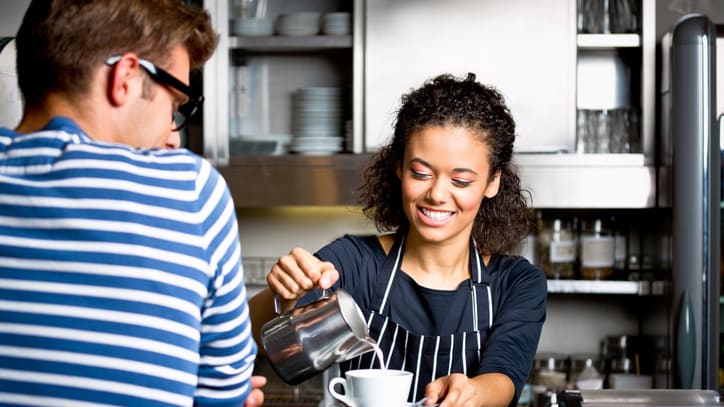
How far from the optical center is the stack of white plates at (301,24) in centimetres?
295

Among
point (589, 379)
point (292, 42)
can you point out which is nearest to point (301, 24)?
point (292, 42)

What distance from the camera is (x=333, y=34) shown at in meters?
2.93

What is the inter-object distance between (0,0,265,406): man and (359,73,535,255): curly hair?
758 mm

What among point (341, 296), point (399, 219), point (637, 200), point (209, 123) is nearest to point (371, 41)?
point (209, 123)

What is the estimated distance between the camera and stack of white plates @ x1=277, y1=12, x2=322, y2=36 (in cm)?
295

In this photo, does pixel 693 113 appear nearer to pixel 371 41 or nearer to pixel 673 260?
pixel 673 260

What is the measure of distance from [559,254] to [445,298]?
156 centimetres

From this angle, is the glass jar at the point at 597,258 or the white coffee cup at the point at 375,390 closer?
the white coffee cup at the point at 375,390

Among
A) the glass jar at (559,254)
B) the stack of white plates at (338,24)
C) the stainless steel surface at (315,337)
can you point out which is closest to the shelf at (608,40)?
the glass jar at (559,254)

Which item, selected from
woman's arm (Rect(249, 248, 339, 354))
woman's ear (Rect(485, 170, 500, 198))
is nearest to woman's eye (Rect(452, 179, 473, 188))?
woman's ear (Rect(485, 170, 500, 198))

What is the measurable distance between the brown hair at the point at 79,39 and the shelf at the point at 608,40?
2.19 m

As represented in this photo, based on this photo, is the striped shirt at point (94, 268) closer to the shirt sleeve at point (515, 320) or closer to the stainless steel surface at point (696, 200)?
the shirt sleeve at point (515, 320)

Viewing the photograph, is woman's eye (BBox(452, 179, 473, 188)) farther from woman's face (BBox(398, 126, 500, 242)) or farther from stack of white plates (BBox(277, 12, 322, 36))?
stack of white plates (BBox(277, 12, 322, 36))

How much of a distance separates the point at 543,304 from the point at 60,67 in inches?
38.5
